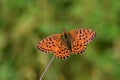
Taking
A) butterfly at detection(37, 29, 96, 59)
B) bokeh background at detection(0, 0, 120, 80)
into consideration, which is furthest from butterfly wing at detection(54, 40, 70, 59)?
bokeh background at detection(0, 0, 120, 80)

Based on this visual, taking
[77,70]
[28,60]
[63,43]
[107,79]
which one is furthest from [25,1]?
[63,43]

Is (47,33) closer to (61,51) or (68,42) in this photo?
(68,42)

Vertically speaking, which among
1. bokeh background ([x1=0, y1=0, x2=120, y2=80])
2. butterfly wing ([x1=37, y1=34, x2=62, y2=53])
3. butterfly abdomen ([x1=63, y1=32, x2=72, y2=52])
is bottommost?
bokeh background ([x1=0, y1=0, x2=120, y2=80])

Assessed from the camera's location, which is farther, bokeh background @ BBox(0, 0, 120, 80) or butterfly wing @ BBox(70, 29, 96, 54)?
bokeh background @ BBox(0, 0, 120, 80)

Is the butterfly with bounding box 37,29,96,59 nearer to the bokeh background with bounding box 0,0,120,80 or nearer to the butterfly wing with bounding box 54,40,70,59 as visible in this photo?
the butterfly wing with bounding box 54,40,70,59

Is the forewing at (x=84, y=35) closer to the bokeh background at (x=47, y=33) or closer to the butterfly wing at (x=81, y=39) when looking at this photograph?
the butterfly wing at (x=81, y=39)

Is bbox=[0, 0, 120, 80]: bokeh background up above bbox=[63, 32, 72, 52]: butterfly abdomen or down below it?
below
